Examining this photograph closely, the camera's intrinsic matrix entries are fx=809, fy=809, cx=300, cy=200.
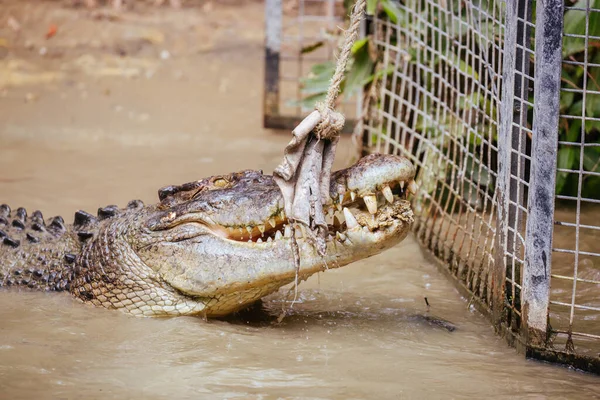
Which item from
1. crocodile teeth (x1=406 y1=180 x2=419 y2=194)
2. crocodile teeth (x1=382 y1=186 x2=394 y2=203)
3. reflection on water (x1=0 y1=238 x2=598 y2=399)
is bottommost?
reflection on water (x1=0 y1=238 x2=598 y2=399)

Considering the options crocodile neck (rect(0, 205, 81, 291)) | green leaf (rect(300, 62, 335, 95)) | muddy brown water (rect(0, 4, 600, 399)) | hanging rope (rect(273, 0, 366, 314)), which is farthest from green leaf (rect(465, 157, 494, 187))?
crocodile neck (rect(0, 205, 81, 291))

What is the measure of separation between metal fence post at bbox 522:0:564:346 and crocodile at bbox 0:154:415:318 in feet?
1.69

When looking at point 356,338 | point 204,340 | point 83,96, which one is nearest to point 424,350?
point 356,338

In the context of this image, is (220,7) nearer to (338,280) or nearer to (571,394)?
(338,280)

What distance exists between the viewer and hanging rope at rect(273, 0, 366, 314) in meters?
3.32

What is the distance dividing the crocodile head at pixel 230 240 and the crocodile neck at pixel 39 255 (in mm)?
241

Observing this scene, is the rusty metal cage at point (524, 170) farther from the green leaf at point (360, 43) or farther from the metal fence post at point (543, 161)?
the green leaf at point (360, 43)

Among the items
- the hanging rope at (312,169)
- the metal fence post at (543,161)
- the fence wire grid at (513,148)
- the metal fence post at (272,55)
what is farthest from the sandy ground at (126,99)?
the metal fence post at (543,161)

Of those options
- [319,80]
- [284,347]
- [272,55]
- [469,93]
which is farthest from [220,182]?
[272,55]

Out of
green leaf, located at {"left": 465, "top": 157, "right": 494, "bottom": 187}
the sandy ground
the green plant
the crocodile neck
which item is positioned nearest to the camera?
the crocodile neck

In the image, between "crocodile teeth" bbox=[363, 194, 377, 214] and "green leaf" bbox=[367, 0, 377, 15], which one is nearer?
"crocodile teeth" bbox=[363, 194, 377, 214]

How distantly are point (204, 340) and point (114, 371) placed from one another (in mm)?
455

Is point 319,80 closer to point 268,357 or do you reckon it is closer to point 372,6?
point 372,6

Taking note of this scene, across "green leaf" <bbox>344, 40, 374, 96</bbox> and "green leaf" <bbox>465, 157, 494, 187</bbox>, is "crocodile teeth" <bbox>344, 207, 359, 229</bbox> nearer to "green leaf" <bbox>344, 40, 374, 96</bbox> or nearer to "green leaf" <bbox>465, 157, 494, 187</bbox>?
"green leaf" <bbox>465, 157, 494, 187</bbox>
